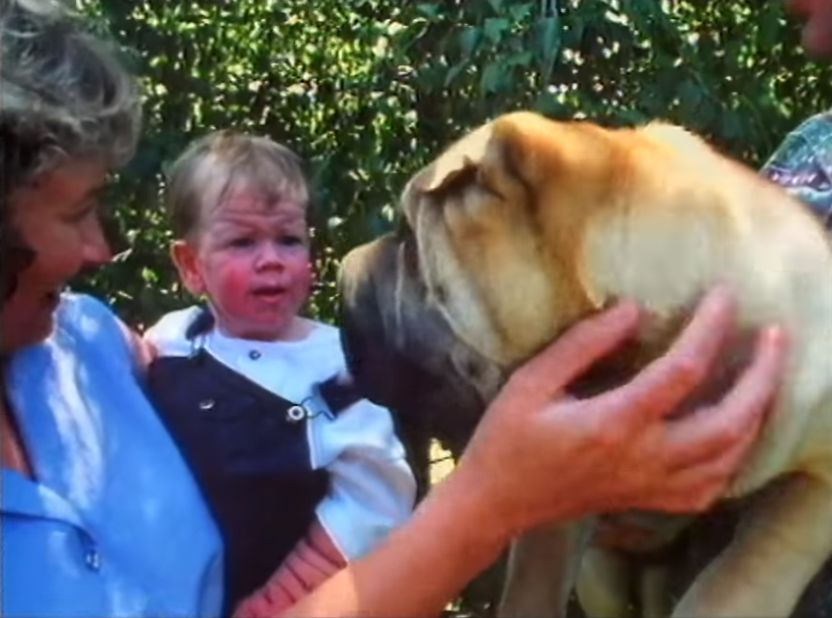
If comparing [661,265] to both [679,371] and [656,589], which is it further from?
[656,589]

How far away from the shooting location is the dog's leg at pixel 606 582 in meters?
1.87

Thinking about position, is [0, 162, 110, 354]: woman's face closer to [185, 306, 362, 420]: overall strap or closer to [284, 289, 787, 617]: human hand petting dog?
[284, 289, 787, 617]: human hand petting dog

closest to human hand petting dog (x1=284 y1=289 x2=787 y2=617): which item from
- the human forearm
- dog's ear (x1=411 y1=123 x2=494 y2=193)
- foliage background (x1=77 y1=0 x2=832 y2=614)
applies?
the human forearm

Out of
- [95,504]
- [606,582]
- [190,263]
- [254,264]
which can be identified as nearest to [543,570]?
[606,582]

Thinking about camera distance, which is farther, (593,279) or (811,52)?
(811,52)

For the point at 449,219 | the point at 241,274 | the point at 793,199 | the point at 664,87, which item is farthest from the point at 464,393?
the point at 664,87

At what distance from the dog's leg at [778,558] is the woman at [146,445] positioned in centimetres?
11

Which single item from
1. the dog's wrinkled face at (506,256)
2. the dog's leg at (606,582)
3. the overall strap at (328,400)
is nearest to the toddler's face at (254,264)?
the overall strap at (328,400)

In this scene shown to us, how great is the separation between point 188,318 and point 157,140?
1.19m

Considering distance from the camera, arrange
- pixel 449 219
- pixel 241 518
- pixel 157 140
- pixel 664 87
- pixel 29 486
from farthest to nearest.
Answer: pixel 157 140 → pixel 664 87 → pixel 241 518 → pixel 449 219 → pixel 29 486

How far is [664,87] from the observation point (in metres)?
3.22

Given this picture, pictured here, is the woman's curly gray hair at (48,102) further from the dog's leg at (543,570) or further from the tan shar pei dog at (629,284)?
the dog's leg at (543,570)

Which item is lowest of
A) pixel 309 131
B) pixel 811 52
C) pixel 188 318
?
pixel 309 131

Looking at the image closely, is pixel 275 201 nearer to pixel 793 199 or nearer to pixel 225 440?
pixel 225 440
